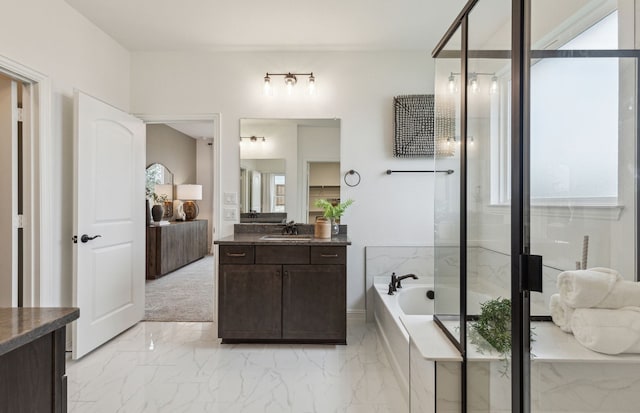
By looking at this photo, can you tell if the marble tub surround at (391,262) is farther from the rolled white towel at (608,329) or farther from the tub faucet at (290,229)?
the rolled white towel at (608,329)

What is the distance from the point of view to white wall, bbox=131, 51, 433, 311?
3.24 m

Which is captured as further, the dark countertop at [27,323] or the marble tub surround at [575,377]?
the marble tub surround at [575,377]

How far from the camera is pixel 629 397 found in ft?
3.09

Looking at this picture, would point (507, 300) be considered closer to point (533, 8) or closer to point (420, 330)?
point (420, 330)

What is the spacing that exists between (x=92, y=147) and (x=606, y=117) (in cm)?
305

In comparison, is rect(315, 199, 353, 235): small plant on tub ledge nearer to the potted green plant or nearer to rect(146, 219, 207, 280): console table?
rect(146, 219, 207, 280): console table

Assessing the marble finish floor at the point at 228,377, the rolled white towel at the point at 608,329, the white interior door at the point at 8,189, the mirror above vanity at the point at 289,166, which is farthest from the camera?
the mirror above vanity at the point at 289,166

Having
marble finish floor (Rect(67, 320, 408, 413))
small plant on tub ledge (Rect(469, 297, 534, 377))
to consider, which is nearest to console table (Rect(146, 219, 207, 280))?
marble finish floor (Rect(67, 320, 408, 413))

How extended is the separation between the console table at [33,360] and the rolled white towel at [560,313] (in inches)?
56.7

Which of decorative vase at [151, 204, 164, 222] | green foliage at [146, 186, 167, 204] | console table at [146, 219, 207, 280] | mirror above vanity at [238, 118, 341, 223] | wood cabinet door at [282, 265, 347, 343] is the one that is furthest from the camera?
green foliage at [146, 186, 167, 204]

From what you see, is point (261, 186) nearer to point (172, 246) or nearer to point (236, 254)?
point (236, 254)

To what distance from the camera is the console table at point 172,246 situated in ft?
16.4

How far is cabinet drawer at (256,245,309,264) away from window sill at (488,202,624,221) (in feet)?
5.91

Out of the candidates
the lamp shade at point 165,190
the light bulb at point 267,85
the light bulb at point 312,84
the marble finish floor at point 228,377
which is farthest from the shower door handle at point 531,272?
the lamp shade at point 165,190
